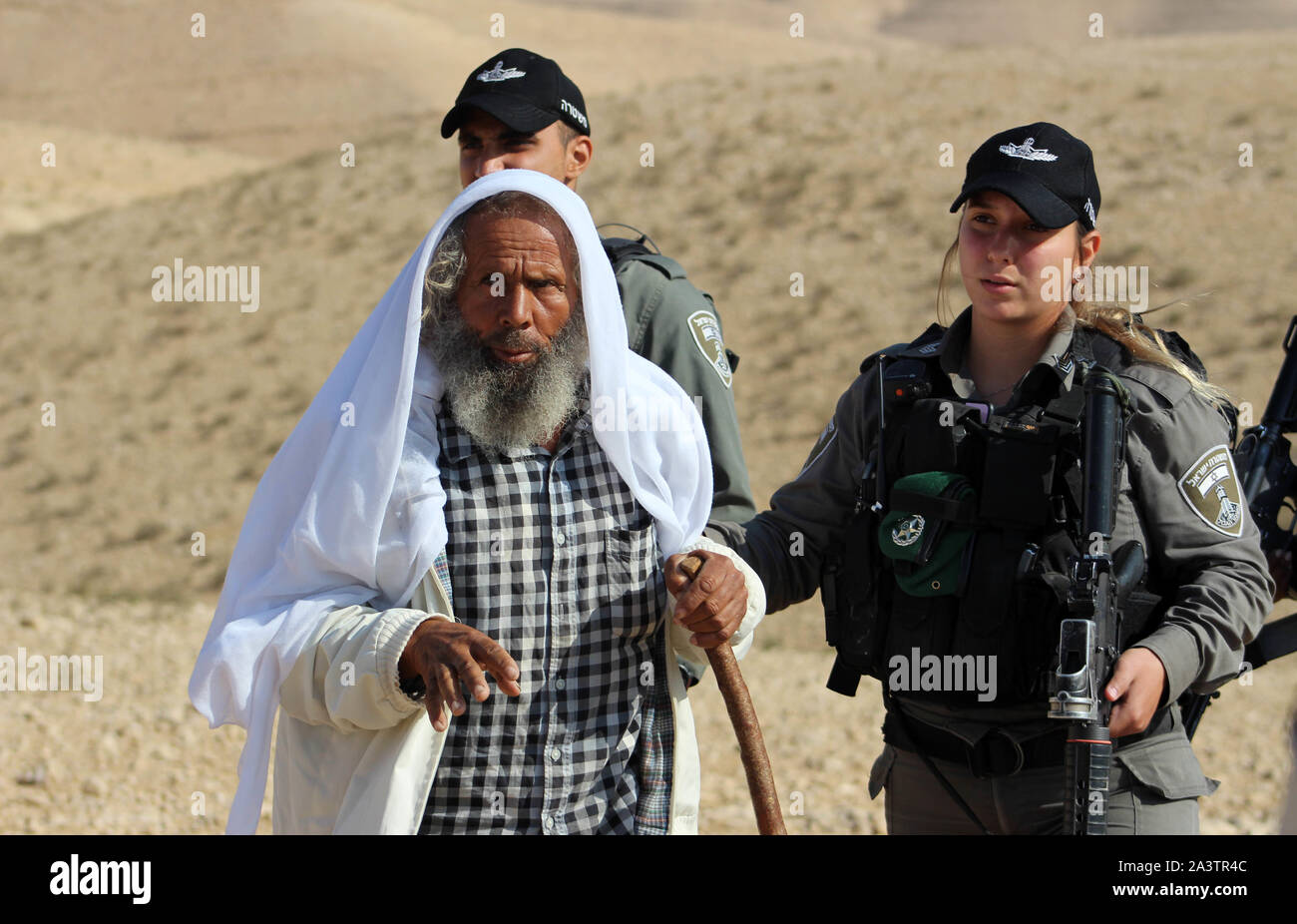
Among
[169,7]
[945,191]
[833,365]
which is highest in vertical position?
[169,7]

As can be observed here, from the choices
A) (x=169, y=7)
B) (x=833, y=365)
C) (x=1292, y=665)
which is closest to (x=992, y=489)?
(x=1292, y=665)

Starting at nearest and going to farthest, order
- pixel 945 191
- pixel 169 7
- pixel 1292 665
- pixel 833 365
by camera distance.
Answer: pixel 1292 665 → pixel 833 365 → pixel 945 191 → pixel 169 7

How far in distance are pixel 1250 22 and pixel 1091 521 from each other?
7548cm

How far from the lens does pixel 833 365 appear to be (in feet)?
54.3

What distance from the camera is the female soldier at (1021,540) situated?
109 inches

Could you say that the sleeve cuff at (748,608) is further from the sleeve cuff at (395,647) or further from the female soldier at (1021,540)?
the sleeve cuff at (395,647)

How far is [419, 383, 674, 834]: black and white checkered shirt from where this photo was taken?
2.63m

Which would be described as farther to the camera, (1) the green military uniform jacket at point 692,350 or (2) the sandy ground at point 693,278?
(2) the sandy ground at point 693,278

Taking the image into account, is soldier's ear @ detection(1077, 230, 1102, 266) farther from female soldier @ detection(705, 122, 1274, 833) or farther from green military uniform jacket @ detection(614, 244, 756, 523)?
green military uniform jacket @ detection(614, 244, 756, 523)

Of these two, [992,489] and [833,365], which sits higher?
[833,365]

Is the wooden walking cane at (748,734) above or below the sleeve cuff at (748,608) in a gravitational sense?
below

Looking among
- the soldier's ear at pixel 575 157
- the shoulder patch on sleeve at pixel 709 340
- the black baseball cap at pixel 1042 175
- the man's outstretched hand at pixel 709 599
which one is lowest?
the man's outstretched hand at pixel 709 599

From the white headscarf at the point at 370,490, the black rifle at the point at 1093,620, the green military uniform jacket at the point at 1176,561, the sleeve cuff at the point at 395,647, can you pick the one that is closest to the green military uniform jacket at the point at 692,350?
the white headscarf at the point at 370,490
